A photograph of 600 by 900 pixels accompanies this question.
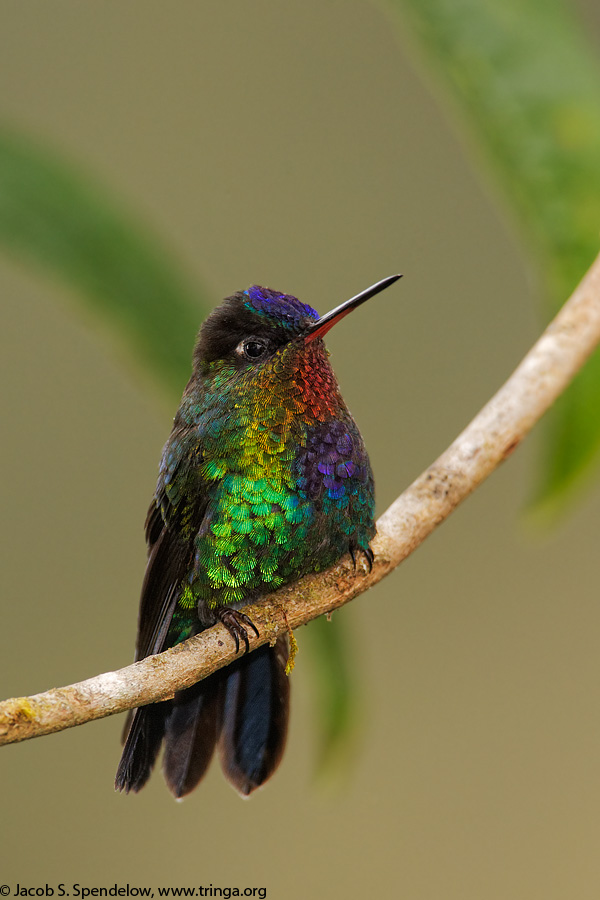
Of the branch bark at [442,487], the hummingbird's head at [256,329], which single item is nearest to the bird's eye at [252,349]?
the hummingbird's head at [256,329]

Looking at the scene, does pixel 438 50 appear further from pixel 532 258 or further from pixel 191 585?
pixel 191 585

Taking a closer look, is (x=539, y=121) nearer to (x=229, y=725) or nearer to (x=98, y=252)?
(x=98, y=252)

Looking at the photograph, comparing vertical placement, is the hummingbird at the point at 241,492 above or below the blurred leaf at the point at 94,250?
below

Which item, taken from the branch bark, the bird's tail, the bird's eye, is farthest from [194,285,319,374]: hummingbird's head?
the bird's tail

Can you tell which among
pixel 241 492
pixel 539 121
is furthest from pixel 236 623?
pixel 539 121

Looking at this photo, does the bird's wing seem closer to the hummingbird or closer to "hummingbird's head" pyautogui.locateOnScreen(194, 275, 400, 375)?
the hummingbird

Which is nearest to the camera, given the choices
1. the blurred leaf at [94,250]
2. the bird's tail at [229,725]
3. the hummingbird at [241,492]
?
the blurred leaf at [94,250]

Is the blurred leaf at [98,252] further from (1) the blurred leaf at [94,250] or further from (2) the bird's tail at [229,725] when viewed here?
(2) the bird's tail at [229,725]
